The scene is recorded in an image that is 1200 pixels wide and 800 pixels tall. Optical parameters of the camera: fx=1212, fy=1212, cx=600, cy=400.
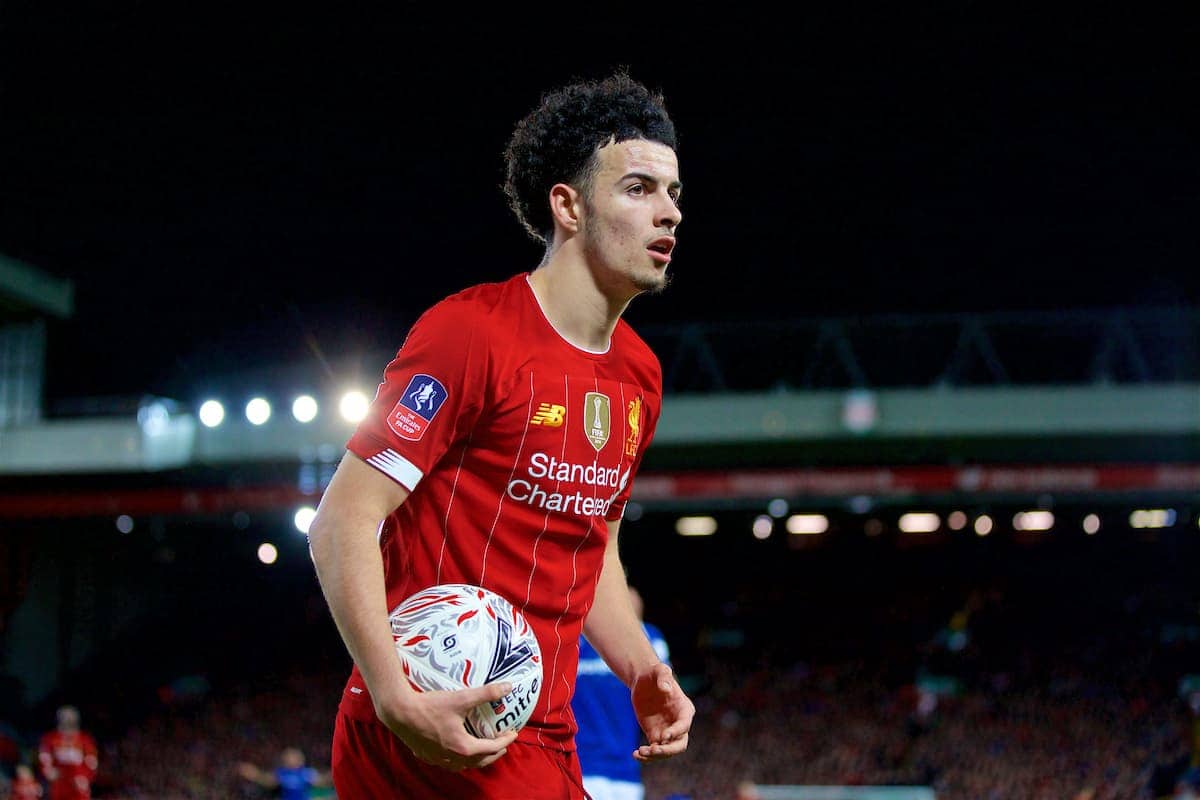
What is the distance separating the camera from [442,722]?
2020 millimetres

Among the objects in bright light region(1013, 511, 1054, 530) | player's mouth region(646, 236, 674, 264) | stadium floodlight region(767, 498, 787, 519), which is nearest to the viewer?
player's mouth region(646, 236, 674, 264)

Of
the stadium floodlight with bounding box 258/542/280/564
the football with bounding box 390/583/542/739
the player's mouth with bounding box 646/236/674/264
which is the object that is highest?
the player's mouth with bounding box 646/236/674/264

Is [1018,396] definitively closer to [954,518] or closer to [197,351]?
[954,518]

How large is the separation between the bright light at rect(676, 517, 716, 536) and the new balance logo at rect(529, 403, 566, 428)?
79.5 feet

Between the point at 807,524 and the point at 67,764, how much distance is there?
1710cm

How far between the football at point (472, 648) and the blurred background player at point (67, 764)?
12.0 meters

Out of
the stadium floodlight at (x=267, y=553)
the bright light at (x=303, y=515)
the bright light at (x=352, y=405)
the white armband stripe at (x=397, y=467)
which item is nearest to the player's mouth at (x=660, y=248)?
the white armband stripe at (x=397, y=467)

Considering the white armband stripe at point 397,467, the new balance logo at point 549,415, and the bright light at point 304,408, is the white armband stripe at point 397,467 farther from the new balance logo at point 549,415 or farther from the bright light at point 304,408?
the bright light at point 304,408

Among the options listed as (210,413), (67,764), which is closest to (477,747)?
(67,764)

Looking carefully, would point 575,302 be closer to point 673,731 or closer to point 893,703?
point 673,731

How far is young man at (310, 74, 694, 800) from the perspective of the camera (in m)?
2.14

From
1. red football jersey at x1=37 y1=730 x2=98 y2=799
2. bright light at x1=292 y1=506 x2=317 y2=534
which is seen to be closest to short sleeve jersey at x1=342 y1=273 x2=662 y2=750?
red football jersey at x1=37 y1=730 x2=98 y2=799

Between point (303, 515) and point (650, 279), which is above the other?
point (650, 279)

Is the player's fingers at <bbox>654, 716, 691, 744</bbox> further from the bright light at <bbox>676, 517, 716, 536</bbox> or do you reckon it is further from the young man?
the bright light at <bbox>676, 517, 716, 536</bbox>
